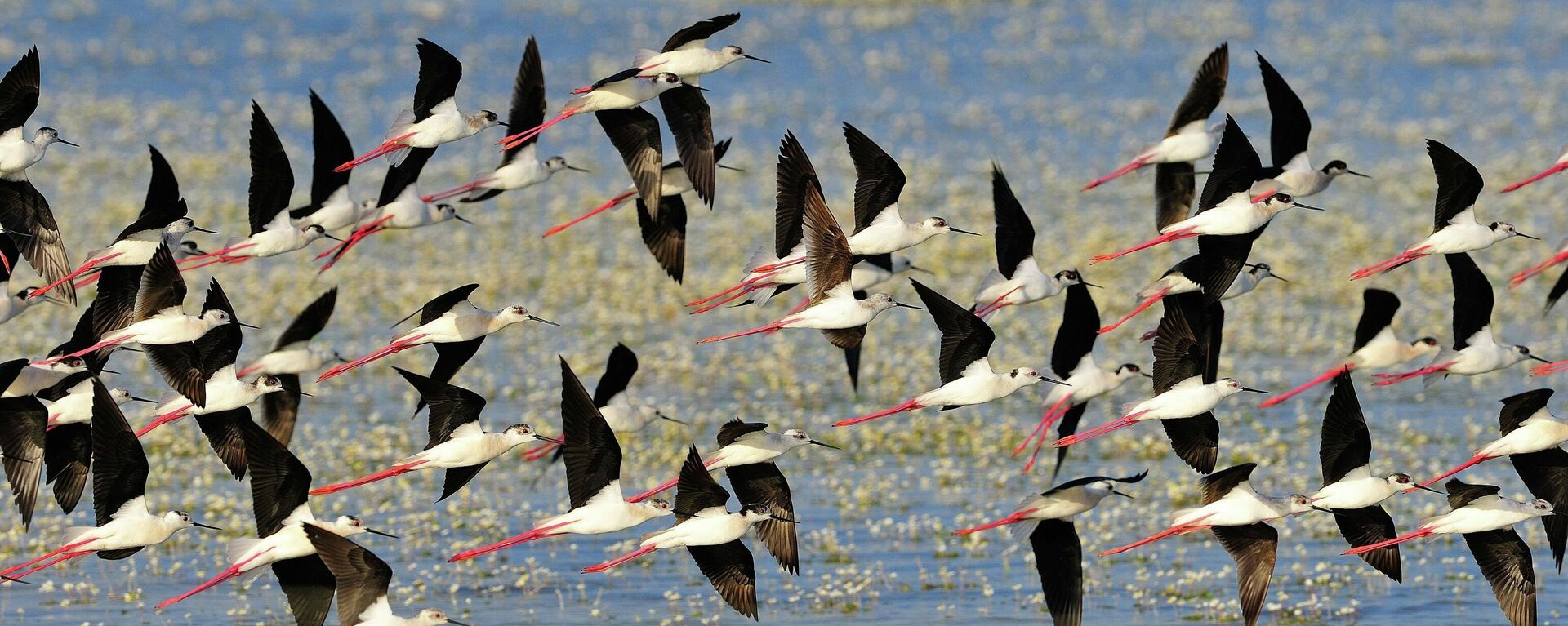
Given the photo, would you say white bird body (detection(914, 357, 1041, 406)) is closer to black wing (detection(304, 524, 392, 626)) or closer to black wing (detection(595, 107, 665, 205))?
black wing (detection(595, 107, 665, 205))

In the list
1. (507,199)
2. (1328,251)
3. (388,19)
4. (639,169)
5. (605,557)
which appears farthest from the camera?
(388,19)

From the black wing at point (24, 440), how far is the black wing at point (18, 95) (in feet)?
4.97

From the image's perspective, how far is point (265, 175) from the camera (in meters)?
→ 12.4

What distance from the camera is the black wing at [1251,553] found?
40.1 ft

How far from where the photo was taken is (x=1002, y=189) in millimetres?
13398

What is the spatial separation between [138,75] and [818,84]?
1289 centimetres

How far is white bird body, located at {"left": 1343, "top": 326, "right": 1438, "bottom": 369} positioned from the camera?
46.1ft

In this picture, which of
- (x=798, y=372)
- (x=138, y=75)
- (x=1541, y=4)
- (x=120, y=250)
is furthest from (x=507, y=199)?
(x=1541, y=4)

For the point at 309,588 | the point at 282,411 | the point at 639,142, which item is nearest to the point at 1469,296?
the point at 639,142

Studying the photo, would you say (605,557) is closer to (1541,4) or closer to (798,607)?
(798,607)

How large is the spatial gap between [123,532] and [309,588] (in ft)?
3.41

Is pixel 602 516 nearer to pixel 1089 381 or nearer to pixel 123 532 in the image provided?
pixel 123 532

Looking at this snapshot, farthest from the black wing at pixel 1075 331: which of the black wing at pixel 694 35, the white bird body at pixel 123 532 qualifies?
the white bird body at pixel 123 532

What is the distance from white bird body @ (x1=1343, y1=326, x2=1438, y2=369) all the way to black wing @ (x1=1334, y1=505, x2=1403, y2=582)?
5.98 feet
